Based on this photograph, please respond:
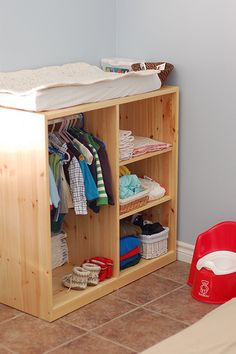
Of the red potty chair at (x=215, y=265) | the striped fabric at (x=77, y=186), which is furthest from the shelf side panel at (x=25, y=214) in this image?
the red potty chair at (x=215, y=265)

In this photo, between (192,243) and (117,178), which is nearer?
(117,178)

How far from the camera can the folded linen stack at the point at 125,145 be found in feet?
11.7

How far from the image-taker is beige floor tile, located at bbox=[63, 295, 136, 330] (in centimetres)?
329

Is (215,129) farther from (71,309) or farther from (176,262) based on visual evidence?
(71,309)

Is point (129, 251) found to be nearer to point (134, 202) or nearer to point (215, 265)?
point (134, 202)

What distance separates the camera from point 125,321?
3301 millimetres

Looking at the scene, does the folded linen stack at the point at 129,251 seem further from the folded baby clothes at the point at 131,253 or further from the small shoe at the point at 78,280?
the small shoe at the point at 78,280

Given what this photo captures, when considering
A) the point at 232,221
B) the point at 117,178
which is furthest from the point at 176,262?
the point at 117,178

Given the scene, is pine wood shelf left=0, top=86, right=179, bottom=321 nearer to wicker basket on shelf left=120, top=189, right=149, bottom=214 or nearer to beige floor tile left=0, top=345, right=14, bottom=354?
wicker basket on shelf left=120, top=189, right=149, bottom=214

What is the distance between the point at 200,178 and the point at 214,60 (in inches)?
24.5

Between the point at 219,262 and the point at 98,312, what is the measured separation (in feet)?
2.16

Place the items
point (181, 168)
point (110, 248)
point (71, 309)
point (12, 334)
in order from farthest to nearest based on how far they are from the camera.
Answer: point (181, 168), point (110, 248), point (71, 309), point (12, 334)

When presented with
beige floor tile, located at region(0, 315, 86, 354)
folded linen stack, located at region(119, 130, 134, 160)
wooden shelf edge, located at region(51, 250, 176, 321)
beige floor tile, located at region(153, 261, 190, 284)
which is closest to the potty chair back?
beige floor tile, located at region(153, 261, 190, 284)

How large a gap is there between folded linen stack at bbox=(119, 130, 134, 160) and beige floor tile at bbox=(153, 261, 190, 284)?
2.22 feet
